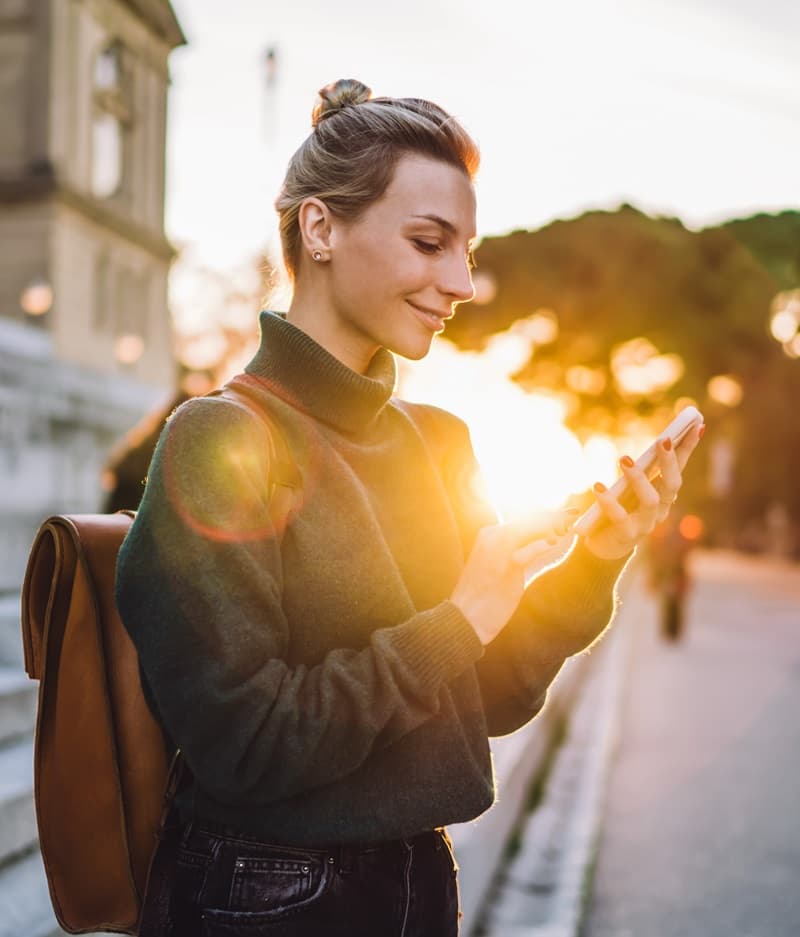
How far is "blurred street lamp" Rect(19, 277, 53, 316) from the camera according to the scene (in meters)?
7.86

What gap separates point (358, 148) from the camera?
1.54m

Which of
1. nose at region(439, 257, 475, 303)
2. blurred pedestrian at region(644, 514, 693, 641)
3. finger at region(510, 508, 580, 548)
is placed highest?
nose at region(439, 257, 475, 303)

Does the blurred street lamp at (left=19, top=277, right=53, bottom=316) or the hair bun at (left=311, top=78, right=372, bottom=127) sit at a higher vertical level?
the hair bun at (left=311, top=78, right=372, bottom=127)

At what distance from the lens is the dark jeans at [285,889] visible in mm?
1426

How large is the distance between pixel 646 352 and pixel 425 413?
1414 inches

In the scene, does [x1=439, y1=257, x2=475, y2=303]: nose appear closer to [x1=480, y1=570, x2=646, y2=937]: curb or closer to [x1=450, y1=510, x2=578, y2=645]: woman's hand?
[x1=450, y1=510, x2=578, y2=645]: woman's hand

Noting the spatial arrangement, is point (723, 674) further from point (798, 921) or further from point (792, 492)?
point (792, 492)

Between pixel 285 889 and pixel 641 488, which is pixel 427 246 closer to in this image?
pixel 641 488

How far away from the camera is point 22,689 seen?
376cm

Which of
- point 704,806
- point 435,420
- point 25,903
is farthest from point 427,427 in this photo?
point 704,806

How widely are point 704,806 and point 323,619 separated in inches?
200

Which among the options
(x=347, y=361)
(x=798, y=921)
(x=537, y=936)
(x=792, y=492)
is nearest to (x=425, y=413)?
(x=347, y=361)

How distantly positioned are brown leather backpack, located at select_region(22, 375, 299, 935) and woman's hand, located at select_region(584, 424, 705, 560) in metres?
0.47

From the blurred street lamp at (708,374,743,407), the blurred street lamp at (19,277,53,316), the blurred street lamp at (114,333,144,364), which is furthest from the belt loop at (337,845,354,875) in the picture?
the blurred street lamp at (708,374,743,407)
